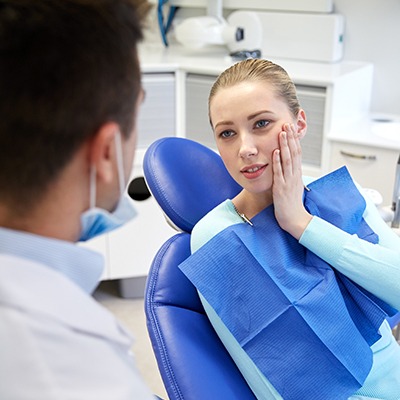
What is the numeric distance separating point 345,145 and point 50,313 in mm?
1810

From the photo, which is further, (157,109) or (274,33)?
(274,33)

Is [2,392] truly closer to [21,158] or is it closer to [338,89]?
[21,158]

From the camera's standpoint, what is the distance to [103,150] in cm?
74

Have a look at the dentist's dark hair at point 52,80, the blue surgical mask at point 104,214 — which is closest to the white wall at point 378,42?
the blue surgical mask at point 104,214

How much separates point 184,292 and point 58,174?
70cm

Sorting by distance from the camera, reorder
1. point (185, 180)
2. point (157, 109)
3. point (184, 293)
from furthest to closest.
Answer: point (157, 109) → point (185, 180) → point (184, 293)

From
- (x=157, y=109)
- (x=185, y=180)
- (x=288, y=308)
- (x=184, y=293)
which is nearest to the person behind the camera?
(x=288, y=308)

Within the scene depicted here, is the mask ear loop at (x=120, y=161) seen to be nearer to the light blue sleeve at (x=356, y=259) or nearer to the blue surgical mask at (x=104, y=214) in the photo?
the blue surgical mask at (x=104, y=214)

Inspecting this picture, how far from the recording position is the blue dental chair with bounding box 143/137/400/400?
3.89 ft

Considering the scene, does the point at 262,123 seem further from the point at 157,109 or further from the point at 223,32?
the point at 223,32

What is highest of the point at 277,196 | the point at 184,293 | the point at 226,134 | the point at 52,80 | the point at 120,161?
the point at 52,80

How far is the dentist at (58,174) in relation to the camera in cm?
66

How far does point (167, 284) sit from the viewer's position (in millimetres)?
1353

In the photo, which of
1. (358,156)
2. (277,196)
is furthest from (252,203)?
(358,156)
